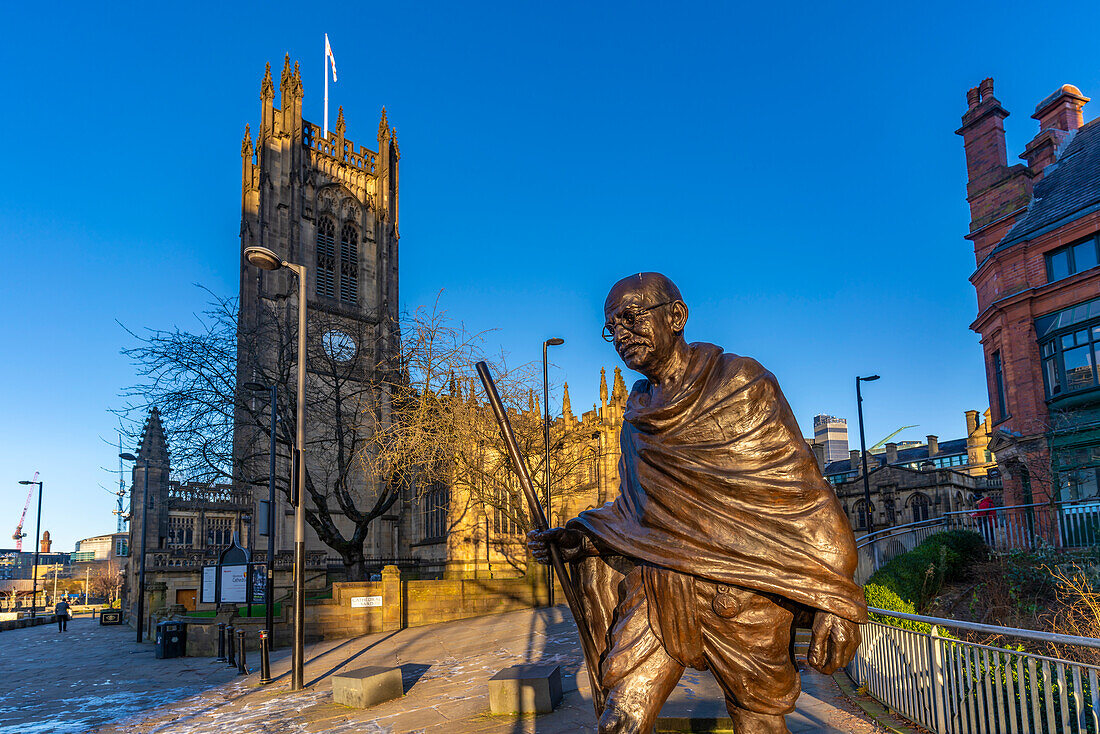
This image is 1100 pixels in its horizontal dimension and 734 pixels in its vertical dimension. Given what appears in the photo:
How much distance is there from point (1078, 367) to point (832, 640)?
23.3 m

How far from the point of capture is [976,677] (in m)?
5.99

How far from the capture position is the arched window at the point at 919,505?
49.4m

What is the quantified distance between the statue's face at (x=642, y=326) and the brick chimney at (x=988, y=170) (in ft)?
90.5

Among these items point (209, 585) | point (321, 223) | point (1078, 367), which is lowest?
point (209, 585)

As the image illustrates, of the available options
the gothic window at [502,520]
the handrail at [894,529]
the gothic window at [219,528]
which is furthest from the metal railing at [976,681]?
the gothic window at [219,528]

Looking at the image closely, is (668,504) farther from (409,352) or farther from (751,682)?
(409,352)

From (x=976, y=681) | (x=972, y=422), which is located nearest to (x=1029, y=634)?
(x=976, y=681)

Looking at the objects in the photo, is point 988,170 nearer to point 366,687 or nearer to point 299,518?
point 299,518

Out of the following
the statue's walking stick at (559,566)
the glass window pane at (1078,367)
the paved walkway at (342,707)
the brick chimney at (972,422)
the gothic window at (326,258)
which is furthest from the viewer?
the brick chimney at (972,422)

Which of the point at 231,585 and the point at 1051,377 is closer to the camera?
the point at 231,585

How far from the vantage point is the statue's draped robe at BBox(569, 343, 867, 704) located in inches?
107

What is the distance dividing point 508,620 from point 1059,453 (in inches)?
654

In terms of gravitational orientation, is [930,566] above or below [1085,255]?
below

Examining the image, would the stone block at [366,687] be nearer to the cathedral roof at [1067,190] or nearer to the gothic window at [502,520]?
the gothic window at [502,520]
